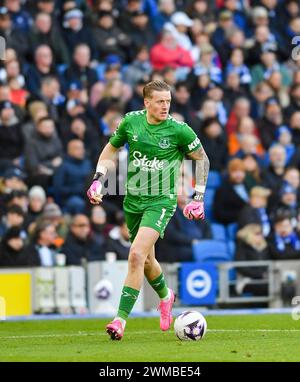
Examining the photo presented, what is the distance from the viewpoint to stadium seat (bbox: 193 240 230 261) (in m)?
20.3

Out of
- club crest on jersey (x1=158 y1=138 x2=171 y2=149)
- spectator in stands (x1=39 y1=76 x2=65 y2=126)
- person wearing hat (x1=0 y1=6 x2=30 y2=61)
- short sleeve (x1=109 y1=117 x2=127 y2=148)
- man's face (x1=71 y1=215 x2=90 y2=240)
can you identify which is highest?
→ person wearing hat (x1=0 y1=6 x2=30 y2=61)

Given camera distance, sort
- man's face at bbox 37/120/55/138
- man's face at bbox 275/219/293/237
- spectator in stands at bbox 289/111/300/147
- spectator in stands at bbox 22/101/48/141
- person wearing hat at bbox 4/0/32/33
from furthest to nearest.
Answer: spectator in stands at bbox 289/111/300/147 < person wearing hat at bbox 4/0/32/33 < man's face at bbox 275/219/293/237 < spectator in stands at bbox 22/101/48/141 < man's face at bbox 37/120/55/138

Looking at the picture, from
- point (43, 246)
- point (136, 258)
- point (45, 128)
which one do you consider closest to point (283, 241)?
point (43, 246)

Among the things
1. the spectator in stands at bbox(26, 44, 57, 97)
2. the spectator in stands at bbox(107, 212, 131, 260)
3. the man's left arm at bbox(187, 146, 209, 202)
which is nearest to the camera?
the man's left arm at bbox(187, 146, 209, 202)

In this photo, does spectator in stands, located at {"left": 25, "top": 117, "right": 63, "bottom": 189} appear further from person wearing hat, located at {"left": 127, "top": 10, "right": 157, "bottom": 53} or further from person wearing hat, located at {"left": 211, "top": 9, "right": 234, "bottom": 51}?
person wearing hat, located at {"left": 211, "top": 9, "right": 234, "bottom": 51}

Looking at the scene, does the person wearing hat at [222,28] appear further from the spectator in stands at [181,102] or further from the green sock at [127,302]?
the green sock at [127,302]

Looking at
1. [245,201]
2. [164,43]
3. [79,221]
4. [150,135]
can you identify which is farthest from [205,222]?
[150,135]

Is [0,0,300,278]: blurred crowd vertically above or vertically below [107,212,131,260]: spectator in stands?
above

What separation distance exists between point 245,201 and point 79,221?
3.36 metres

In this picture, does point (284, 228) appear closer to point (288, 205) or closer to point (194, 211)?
point (288, 205)

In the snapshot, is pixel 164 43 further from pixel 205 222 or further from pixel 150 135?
pixel 150 135

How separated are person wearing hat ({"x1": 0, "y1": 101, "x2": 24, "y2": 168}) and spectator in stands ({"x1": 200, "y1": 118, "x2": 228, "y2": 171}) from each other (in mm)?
3499

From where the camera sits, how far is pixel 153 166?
13008mm

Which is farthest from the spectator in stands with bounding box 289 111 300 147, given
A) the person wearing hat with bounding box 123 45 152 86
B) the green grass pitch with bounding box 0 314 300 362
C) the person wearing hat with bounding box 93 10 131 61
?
the green grass pitch with bounding box 0 314 300 362
